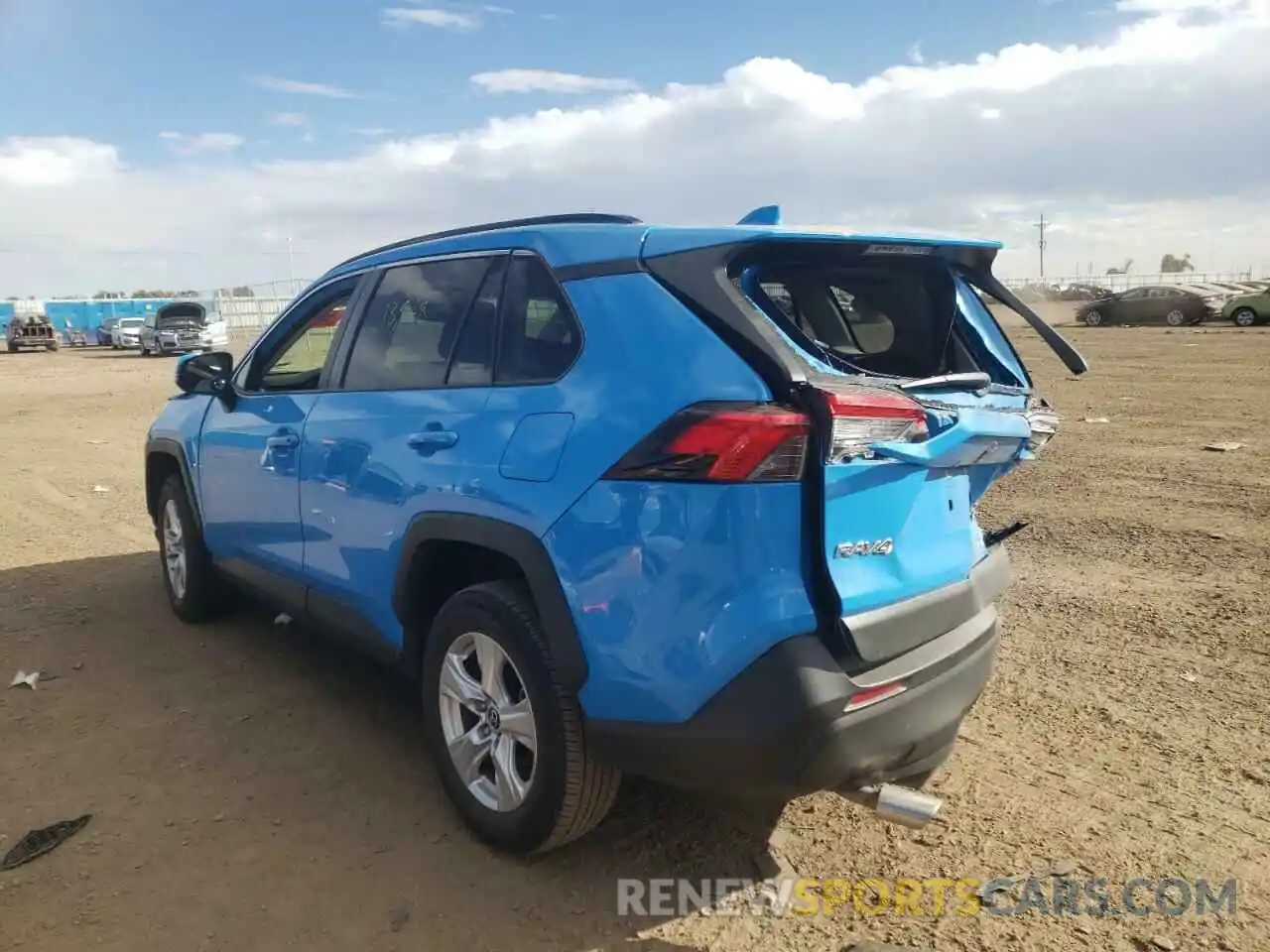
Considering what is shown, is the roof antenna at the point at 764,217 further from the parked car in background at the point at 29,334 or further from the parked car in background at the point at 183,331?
the parked car in background at the point at 29,334

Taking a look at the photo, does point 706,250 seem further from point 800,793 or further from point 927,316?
point 800,793

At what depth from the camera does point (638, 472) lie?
241 cm

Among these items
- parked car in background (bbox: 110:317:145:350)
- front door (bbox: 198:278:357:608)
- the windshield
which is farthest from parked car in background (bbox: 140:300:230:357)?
front door (bbox: 198:278:357:608)

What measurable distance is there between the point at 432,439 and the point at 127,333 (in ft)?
134

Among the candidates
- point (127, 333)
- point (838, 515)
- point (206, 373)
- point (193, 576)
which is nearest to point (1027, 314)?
point (838, 515)

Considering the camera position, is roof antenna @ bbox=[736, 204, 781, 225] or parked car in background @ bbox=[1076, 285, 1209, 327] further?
parked car in background @ bbox=[1076, 285, 1209, 327]

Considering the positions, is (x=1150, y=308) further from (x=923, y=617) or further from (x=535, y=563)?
(x=535, y=563)

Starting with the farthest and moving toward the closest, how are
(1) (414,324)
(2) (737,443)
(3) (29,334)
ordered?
(3) (29,334), (1) (414,324), (2) (737,443)

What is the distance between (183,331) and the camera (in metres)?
32.4

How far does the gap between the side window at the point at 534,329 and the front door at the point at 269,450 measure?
4.00ft

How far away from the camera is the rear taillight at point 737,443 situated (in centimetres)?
230

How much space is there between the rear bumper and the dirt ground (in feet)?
1.70

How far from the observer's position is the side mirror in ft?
15.1

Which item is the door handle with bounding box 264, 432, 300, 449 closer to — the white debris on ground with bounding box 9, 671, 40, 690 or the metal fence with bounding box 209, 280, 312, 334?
the white debris on ground with bounding box 9, 671, 40, 690
